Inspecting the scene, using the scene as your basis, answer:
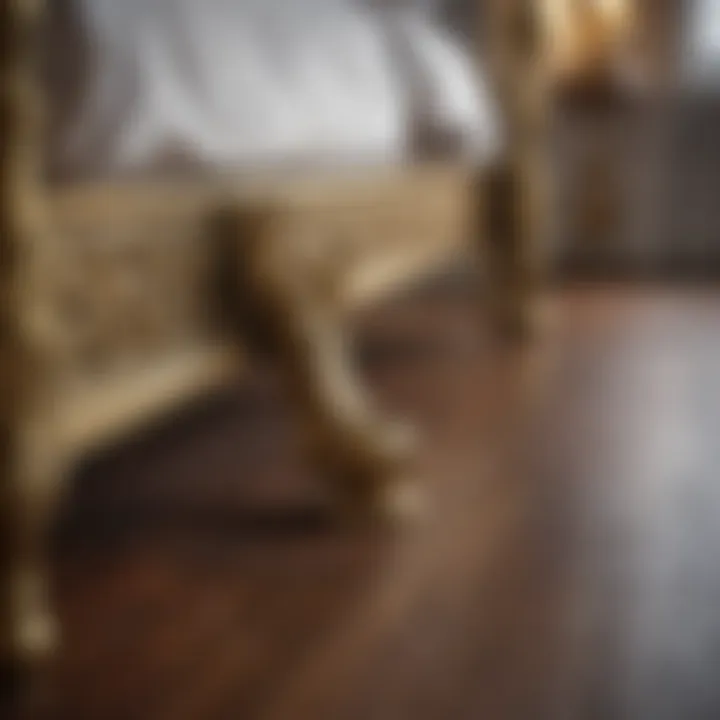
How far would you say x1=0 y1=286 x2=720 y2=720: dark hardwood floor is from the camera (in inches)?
35.2

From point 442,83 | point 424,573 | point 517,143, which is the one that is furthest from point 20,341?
point 517,143

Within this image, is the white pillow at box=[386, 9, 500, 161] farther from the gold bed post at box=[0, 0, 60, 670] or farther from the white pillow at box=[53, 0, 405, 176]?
the gold bed post at box=[0, 0, 60, 670]

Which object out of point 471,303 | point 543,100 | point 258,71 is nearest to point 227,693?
point 258,71

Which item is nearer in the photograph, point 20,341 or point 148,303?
point 20,341

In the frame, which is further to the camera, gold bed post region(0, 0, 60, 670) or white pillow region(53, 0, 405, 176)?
white pillow region(53, 0, 405, 176)

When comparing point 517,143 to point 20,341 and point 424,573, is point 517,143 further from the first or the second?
point 20,341

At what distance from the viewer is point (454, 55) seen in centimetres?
219

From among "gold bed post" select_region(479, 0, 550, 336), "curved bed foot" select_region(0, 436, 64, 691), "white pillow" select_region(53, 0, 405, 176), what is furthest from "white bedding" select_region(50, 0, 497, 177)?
"curved bed foot" select_region(0, 436, 64, 691)

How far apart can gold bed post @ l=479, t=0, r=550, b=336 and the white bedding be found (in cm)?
12

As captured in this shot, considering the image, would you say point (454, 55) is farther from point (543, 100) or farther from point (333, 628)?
point (333, 628)

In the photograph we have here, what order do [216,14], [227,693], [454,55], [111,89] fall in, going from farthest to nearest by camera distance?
[454,55] → [216,14] → [111,89] → [227,693]

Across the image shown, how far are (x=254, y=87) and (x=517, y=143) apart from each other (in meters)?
1.02

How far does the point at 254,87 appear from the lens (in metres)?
1.40

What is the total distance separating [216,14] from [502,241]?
1.05 meters
